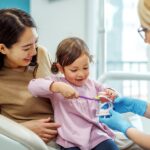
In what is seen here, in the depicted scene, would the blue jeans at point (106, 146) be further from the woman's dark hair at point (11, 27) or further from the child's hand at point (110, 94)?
the woman's dark hair at point (11, 27)

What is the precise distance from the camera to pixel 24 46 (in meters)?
1.57

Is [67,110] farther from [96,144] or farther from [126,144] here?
[126,144]

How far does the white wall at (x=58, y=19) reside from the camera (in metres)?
3.36

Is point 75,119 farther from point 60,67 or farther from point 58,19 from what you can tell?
point 58,19

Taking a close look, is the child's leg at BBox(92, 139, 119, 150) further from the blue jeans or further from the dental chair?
the dental chair

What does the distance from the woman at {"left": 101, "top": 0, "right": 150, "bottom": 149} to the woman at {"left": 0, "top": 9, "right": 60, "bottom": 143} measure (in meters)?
0.27

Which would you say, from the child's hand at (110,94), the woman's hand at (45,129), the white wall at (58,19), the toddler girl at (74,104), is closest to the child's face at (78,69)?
the toddler girl at (74,104)

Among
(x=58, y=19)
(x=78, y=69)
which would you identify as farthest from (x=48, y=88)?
(x=58, y=19)

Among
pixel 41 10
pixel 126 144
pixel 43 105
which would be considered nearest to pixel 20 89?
pixel 43 105

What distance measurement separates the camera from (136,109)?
1.69 meters

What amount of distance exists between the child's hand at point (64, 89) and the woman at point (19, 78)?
16 centimetres

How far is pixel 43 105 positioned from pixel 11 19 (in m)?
0.42

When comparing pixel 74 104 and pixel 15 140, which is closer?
pixel 15 140

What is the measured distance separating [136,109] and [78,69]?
1.26 feet
